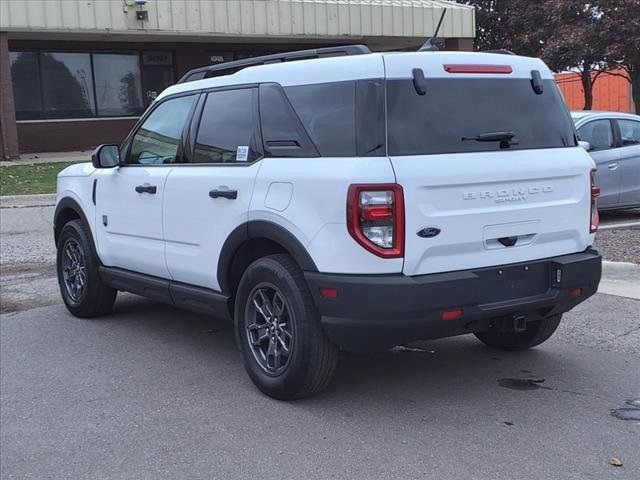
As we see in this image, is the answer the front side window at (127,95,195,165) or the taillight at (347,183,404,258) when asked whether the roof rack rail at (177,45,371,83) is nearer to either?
the front side window at (127,95,195,165)

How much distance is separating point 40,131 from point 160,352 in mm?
17527

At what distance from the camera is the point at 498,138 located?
4410 mm

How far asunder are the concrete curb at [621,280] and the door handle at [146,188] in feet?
14.2

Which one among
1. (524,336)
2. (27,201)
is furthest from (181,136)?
(27,201)

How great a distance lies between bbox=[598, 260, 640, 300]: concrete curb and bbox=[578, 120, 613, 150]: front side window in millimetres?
3183

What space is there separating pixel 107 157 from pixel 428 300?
11.0ft

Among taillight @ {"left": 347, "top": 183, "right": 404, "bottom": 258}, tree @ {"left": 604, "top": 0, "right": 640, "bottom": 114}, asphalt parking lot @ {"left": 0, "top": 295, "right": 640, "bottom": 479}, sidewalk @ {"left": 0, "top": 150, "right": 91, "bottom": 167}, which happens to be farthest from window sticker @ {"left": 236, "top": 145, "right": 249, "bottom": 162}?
tree @ {"left": 604, "top": 0, "right": 640, "bottom": 114}

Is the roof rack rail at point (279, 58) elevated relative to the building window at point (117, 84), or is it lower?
lower

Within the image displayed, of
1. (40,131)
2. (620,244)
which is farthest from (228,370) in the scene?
(40,131)

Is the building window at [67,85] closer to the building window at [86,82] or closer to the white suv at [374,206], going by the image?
the building window at [86,82]

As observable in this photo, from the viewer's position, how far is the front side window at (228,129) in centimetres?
490

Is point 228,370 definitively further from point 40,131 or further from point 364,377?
point 40,131

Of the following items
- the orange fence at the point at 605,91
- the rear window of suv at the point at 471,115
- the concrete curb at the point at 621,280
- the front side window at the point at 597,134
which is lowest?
the concrete curb at the point at 621,280

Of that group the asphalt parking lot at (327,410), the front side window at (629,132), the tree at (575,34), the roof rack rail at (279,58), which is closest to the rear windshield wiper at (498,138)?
the roof rack rail at (279,58)
